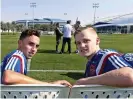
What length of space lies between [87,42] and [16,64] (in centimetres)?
62

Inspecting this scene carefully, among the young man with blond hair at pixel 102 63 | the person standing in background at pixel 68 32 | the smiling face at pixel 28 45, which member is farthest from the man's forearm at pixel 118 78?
the person standing in background at pixel 68 32

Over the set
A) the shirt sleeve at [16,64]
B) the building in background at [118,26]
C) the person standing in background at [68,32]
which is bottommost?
the building in background at [118,26]

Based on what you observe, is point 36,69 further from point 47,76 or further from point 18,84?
point 18,84

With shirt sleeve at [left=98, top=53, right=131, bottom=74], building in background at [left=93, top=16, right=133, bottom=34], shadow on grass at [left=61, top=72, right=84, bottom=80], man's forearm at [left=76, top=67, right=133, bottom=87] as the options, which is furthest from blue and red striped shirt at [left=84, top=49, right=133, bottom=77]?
building in background at [left=93, top=16, right=133, bottom=34]

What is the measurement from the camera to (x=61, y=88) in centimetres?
246

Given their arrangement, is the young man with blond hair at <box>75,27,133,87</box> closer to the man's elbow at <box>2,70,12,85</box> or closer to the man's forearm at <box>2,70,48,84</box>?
the man's forearm at <box>2,70,48,84</box>

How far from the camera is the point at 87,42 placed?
301 centimetres

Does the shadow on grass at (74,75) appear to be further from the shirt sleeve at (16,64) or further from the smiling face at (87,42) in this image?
the shirt sleeve at (16,64)

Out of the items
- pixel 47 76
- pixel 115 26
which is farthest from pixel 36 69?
pixel 115 26

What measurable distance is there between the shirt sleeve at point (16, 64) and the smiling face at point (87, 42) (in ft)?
1.66

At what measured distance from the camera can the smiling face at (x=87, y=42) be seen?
2982 mm

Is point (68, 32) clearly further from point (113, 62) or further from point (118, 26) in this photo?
point (118, 26)

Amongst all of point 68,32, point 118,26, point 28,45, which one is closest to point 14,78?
point 28,45

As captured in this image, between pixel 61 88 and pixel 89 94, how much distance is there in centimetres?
20
